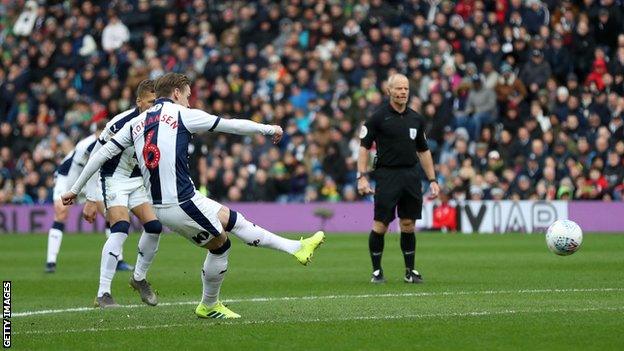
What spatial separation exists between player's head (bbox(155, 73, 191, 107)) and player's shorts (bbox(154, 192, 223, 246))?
92cm

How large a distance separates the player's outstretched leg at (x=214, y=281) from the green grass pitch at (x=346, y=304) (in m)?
0.19

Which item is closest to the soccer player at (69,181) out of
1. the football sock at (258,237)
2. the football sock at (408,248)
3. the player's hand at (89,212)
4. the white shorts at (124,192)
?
the player's hand at (89,212)

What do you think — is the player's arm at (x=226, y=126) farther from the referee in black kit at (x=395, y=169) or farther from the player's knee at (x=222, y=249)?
the referee in black kit at (x=395, y=169)

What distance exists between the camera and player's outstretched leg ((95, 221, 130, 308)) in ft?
43.6

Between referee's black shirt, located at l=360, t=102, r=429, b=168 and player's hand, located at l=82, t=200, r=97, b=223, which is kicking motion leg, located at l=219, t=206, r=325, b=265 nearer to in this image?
player's hand, located at l=82, t=200, r=97, b=223

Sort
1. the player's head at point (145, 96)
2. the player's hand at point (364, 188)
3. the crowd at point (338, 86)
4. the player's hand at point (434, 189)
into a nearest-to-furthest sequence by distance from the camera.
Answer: the player's head at point (145, 96) < the player's hand at point (364, 188) < the player's hand at point (434, 189) < the crowd at point (338, 86)

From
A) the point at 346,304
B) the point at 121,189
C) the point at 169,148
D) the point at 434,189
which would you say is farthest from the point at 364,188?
the point at 169,148

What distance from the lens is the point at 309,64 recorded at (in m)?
32.9

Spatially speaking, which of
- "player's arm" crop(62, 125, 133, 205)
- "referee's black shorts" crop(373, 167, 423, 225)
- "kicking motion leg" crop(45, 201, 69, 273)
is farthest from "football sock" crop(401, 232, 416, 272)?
"kicking motion leg" crop(45, 201, 69, 273)

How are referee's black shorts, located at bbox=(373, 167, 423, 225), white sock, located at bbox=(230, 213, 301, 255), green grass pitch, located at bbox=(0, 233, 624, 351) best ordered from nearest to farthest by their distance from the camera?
1. green grass pitch, located at bbox=(0, 233, 624, 351)
2. white sock, located at bbox=(230, 213, 301, 255)
3. referee's black shorts, located at bbox=(373, 167, 423, 225)

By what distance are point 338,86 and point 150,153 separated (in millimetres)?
20554

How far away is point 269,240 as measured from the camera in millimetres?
11906

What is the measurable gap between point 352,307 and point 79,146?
20.6ft

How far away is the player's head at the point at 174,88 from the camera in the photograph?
11820 millimetres
